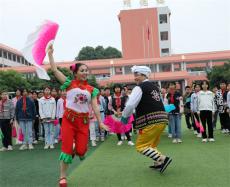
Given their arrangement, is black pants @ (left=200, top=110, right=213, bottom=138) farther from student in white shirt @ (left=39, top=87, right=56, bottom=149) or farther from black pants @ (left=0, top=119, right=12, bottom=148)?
Answer: black pants @ (left=0, top=119, right=12, bottom=148)

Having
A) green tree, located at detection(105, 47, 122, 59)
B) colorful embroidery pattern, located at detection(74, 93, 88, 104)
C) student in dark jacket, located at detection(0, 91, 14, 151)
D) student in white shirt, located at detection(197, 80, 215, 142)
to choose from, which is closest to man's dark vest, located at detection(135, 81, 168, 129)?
colorful embroidery pattern, located at detection(74, 93, 88, 104)

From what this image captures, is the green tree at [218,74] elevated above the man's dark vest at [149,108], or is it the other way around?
the green tree at [218,74]

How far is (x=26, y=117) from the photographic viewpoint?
10.4m

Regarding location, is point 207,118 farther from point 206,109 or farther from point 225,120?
point 225,120

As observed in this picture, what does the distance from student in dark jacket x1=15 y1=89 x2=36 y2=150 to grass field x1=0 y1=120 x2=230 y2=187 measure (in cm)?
84

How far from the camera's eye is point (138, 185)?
534 cm

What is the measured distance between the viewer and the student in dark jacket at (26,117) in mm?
10375

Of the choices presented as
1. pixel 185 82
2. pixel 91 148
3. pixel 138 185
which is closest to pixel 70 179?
pixel 138 185

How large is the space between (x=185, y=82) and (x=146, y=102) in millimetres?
43719

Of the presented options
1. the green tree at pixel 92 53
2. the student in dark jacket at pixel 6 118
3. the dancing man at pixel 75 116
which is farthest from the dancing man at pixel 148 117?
the green tree at pixel 92 53

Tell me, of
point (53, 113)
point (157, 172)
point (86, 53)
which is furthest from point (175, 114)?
point (86, 53)

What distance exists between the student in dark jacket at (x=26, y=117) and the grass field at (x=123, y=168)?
84 cm

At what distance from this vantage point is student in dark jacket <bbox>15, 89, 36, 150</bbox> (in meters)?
10.4

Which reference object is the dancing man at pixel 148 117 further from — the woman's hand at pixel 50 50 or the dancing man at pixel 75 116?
the woman's hand at pixel 50 50
